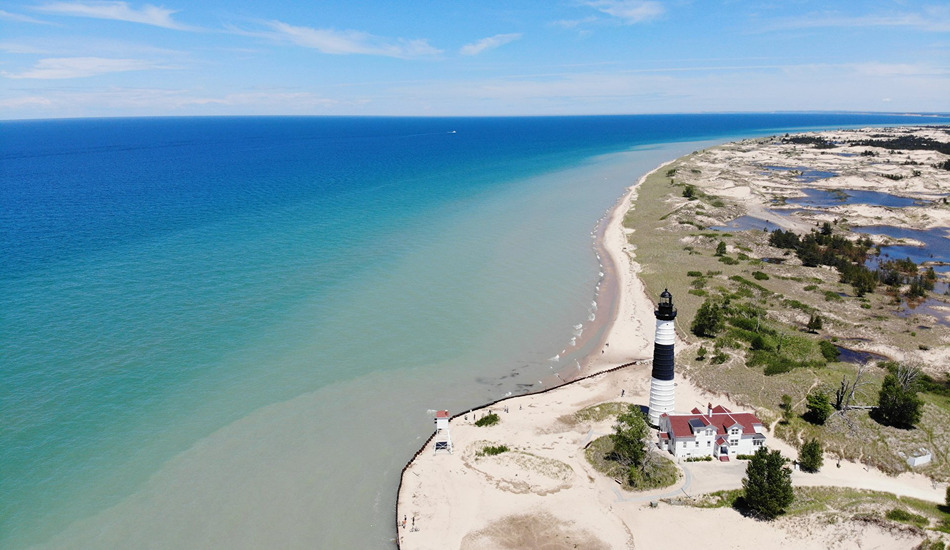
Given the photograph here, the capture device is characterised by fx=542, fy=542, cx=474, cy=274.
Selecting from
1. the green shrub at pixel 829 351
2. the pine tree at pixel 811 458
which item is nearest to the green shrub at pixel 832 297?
the green shrub at pixel 829 351

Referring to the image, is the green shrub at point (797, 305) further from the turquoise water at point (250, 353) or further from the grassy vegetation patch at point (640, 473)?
the grassy vegetation patch at point (640, 473)

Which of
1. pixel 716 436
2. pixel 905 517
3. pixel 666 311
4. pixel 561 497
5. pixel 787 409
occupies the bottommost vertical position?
pixel 561 497

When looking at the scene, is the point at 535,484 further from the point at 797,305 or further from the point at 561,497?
the point at 797,305

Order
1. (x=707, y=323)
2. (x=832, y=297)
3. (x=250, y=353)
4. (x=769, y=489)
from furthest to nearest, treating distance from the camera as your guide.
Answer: (x=832, y=297) < (x=707, y=323) < (x=250, y=353) < (x=769, y=489)

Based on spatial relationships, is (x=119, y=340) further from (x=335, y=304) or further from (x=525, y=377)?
(x=525, y=377)

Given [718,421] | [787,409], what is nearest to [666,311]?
[718,421]

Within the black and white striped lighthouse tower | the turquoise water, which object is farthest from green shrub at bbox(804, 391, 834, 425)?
the turquoise water

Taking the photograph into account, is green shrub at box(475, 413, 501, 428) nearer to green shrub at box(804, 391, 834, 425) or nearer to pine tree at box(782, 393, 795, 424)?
pine tree at box(782, 393, 795, 424)
